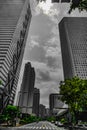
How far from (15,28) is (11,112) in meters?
72.0

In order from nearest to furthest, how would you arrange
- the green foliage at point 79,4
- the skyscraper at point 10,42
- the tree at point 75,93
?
the green foliage at point 79,4 < the tree at point 75,93 < the skyscraper at point 10,42

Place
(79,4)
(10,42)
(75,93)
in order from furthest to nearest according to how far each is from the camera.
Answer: (10,42)
(75,93)
(79,4)

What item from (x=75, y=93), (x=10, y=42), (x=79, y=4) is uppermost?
(x=10, y=42)

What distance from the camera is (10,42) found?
11381 cm

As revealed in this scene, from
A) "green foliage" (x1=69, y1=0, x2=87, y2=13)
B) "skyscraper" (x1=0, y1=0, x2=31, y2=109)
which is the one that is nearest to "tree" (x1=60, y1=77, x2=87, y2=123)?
"green foliage" (x1=69, y1=0, x2=87, y2=13)

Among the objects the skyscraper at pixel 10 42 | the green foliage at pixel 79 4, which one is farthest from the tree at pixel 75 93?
the skyscraper at pixel 10 42

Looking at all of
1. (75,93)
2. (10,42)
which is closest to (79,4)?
(75,93)

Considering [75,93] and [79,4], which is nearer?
[79,4]

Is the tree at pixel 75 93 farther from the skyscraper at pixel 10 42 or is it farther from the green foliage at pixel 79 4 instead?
the skyscraper at pixel 10 42

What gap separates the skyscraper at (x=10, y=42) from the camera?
105 m

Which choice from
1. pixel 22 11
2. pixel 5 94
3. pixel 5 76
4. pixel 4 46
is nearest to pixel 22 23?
pixel 22 11

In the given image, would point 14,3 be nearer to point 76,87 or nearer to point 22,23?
point 22,23

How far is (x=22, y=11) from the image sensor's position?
148250mm

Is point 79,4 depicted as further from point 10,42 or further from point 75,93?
point 10,42
